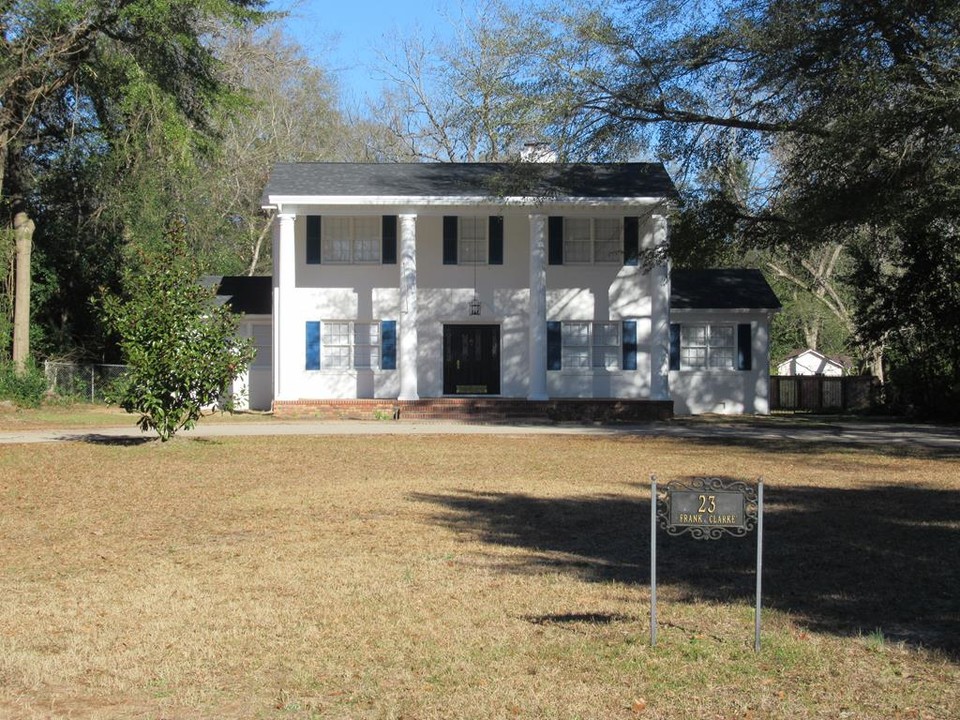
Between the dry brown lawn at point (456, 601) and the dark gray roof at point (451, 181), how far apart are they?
14.0 m

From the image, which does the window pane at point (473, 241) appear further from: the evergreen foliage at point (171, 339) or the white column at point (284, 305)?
the evergreen foliage at point (171, 339)

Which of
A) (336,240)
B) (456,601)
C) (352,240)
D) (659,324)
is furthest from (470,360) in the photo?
(456,601)

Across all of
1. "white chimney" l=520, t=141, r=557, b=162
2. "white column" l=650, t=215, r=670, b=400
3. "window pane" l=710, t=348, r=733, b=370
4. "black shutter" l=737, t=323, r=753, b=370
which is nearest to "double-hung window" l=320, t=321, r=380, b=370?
"white chimney" l=520, t=141, r=557, b=162

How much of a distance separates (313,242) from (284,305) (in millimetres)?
1847

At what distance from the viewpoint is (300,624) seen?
24.6 ft

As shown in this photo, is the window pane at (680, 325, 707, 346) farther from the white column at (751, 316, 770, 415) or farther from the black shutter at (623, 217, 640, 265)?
the black shutter at (623, 217, 640, 265)

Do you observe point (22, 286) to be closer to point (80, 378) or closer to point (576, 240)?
point (80, 378)

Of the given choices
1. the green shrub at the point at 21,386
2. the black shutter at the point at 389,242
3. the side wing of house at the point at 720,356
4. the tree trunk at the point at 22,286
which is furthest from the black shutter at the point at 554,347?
the tree trunk at the point at 22,286

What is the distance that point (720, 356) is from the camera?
101 feet

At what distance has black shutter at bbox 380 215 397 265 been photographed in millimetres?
29125

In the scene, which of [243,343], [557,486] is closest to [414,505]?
[557,486]

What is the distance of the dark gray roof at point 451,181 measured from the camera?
1110 inches

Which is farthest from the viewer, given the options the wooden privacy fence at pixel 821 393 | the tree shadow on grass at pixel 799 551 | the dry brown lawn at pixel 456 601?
the wooden privacy fence at pixel 821 393

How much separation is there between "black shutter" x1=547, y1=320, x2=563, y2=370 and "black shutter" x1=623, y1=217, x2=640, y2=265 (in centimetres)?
245
